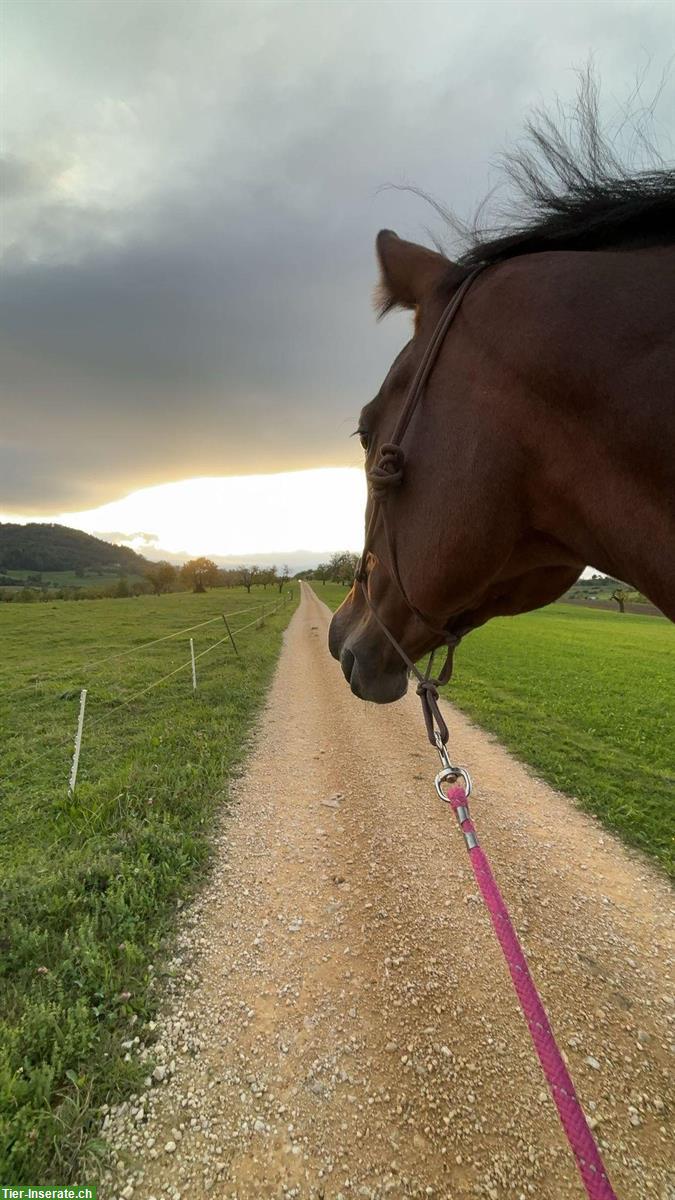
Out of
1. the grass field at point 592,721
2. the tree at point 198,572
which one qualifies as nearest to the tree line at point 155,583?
the tree at point 198,572

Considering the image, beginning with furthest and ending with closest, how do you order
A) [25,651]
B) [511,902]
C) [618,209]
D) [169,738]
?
[25,651], [169,738], [511,902], [618,209]

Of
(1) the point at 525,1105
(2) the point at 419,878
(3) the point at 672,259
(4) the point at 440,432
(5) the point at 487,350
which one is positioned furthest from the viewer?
(2) the point at 419,878

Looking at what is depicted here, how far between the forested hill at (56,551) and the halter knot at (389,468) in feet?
395

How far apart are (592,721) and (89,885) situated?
9.11 m

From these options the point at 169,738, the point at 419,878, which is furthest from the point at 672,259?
the point at 169,738

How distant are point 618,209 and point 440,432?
0.72 meters

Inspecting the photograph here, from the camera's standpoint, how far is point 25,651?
21.5 meters

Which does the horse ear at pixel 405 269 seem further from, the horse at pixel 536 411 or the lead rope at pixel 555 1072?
the lead rope at pixel 555 1072

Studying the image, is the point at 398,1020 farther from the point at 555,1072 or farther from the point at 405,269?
the point at 405,269

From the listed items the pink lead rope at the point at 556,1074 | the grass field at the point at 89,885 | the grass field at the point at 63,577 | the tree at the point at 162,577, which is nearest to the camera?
the pink lead rope at the point at 556,1074

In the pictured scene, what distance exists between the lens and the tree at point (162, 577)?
87.9 meters

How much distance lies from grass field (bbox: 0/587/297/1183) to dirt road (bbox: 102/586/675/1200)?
0.80 ft

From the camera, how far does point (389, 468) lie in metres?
1.63

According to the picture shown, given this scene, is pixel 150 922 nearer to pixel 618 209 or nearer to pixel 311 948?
pixel 311 948
